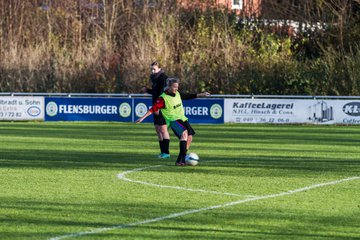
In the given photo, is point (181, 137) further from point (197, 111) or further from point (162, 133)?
point (197, 111)

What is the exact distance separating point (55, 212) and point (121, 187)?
3.00 m

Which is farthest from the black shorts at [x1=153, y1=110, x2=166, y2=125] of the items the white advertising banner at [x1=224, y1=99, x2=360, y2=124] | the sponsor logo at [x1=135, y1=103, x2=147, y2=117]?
the sponsor logo at [x1=135, y1=103, x2=147, y2=117]

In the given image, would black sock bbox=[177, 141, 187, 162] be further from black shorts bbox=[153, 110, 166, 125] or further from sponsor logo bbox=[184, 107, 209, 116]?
sponsor logo bbox=[184, 107, 209, 116]

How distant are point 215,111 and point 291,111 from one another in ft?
9.88

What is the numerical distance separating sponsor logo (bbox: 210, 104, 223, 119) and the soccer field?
1164cm

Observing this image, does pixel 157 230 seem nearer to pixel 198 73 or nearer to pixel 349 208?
pixel 349 208

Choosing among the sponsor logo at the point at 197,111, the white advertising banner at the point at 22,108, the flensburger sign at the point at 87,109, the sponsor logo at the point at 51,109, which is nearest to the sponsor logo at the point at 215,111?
the sponsor logo at the point at 197,111

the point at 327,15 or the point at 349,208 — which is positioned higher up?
the point at 327,15

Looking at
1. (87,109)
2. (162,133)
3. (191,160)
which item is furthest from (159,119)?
(87,109)

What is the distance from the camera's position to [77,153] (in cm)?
2261

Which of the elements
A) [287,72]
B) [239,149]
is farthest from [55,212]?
[287,72]

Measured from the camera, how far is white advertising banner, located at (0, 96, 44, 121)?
1582 inches

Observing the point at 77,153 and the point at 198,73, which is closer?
the point at 77,153

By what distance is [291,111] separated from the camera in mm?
38719
